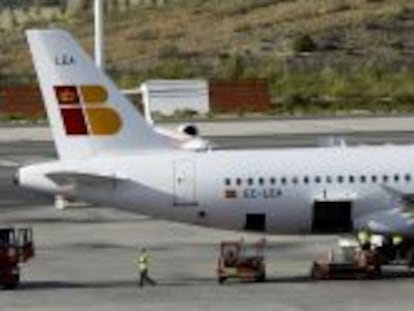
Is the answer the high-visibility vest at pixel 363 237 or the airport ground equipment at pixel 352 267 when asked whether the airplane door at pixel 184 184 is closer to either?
the airport ground equipment at pixel 352 267

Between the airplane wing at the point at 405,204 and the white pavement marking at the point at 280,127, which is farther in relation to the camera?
the white pavement marking at the point at 280,127

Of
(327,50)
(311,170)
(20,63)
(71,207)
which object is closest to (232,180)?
(311,170)

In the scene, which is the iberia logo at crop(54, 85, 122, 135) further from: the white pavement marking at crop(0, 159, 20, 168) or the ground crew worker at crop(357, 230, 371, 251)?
the white pavement marking at crop(0, 159, 20, 168)

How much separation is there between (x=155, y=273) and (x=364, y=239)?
267 inches

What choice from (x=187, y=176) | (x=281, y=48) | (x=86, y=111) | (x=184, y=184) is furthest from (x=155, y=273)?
(x=281, y=48)

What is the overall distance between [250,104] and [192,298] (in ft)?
230

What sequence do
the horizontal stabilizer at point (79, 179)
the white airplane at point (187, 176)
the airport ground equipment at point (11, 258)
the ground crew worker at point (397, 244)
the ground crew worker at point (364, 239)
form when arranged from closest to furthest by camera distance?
the airport ground equipment at point (11, 258) → the horizontal stabilizer at point (79, 179) → the ground crew worker at point (364, 239) → the ground crew worker at point (397, 244) → the white airplane at point (187, 176)

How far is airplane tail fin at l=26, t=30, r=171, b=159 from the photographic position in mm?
45312

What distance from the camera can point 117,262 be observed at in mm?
47781

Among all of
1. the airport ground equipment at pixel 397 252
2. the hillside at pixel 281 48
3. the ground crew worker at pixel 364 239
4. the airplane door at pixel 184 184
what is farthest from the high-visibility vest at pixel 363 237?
the hillside at pixel 281 48

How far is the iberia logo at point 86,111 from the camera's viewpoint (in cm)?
4538

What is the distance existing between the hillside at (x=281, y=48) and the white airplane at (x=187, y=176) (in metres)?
68.6

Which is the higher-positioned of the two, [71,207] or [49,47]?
[49,47]

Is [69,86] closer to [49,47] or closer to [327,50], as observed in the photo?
[49,47]
